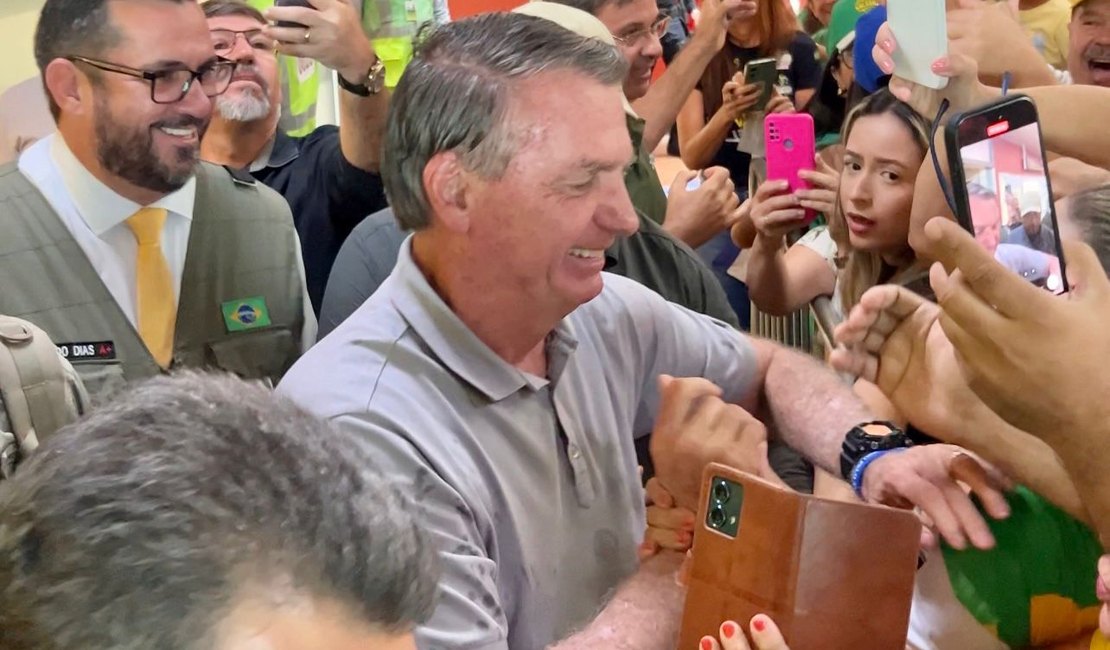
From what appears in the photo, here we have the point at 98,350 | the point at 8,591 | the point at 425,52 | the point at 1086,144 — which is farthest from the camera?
the point at 98,350

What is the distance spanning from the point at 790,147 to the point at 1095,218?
4.26ft

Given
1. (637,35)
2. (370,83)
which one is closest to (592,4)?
(637,35)

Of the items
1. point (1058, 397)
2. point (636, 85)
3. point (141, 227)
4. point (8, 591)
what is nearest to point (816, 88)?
point (636, 85)

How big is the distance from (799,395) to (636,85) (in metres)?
1.22

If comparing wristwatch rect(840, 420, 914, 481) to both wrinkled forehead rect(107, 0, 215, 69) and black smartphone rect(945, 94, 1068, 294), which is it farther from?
wrinkled forehead rect(107, 0, 215, 69)

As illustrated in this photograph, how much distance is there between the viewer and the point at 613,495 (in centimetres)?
137

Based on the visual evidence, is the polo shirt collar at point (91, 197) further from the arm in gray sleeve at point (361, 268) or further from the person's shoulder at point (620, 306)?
the person's shoulder at point (620, 306)

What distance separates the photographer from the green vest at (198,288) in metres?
1.72

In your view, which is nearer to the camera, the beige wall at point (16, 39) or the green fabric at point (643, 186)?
the green fabric at point (643, 186)

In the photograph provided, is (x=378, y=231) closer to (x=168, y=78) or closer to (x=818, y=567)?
(x=168, y=78)

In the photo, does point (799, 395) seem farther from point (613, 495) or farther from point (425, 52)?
point (425, 52)

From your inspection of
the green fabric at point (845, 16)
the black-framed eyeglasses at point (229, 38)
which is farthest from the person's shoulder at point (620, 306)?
the green fabric at point (845, 16)

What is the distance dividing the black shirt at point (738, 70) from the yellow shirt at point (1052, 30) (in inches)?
28.9

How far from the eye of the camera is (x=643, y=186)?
2.21 m
